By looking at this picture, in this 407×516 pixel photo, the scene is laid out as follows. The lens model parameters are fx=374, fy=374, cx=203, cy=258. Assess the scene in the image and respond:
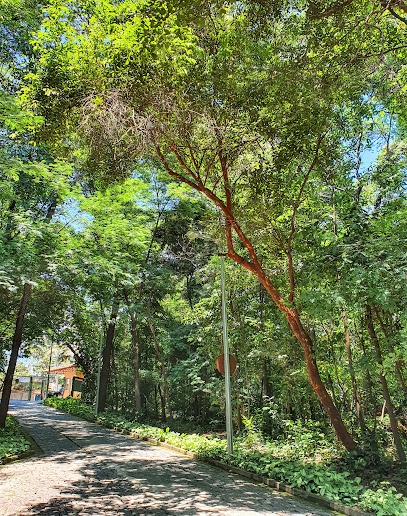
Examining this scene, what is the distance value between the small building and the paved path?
21.3 metres

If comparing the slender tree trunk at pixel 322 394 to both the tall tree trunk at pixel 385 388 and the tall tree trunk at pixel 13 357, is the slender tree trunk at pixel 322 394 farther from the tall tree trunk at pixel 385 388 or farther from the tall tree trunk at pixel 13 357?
the tall tree trunk at pixel 13 357

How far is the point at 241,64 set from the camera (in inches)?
285

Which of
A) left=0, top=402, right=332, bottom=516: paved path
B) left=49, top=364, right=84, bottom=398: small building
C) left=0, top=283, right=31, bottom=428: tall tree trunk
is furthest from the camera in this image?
left=49, top=364, right=84, bottom=398: small building

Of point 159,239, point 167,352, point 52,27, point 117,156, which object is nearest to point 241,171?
point 117,156

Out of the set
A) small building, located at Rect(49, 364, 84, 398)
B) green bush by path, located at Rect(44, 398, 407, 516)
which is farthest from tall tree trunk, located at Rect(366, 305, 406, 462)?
small building, located at Rect(49, 364, 84, 398)

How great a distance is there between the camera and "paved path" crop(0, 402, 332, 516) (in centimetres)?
549

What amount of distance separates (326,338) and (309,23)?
797cm

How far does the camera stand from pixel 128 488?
6.68m

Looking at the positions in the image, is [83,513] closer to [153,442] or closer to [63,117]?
[63,117]

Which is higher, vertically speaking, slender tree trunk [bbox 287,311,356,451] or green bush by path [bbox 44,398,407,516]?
slender tree trunk [bbox 287,311,356,451]

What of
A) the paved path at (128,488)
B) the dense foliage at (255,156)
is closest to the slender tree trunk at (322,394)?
the dense foliage at (255,156)

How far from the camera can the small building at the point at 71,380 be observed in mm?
31742

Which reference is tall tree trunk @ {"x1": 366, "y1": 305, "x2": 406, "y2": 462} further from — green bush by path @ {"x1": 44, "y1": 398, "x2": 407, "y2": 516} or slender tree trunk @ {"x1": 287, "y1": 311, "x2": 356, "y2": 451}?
green bush by path @ {"x1": 44, "y1": 398, "x2": 407, "y2": 516}

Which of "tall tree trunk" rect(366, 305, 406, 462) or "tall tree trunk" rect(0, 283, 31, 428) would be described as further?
"tall tree trunk" rect(0, 283, 31, 428)
